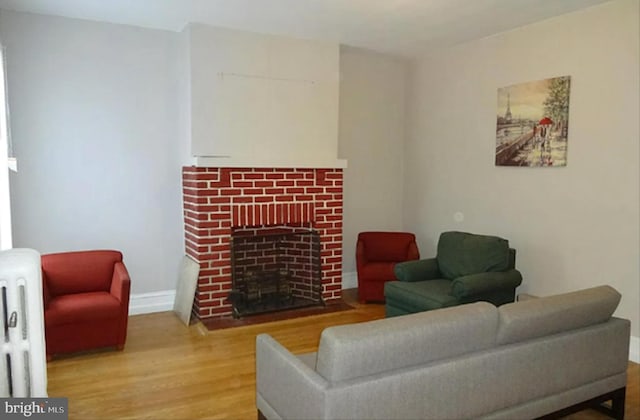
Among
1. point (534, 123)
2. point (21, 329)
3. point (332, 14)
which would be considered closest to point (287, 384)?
point (21, 329)

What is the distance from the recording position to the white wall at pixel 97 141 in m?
4.08

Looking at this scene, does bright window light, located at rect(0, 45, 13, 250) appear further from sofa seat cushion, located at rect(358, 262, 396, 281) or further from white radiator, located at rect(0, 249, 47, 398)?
sofa seat cushion, located at rect(358, 262, 396, 281)

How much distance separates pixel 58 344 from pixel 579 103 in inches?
173

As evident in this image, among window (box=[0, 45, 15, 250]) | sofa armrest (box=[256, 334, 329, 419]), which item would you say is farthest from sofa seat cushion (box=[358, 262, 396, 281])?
window (box=[0, 45, 15, 250])

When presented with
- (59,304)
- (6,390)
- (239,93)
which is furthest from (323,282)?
(6,390)

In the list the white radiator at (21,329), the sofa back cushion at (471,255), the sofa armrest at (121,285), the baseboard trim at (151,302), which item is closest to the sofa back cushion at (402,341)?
the white radiator at (21,329)

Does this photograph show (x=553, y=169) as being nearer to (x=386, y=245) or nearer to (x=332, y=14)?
(x=386, y=245)

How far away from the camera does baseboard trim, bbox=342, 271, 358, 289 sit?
5602mm

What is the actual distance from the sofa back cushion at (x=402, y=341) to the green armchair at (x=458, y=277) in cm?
150

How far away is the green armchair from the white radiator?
2.60m

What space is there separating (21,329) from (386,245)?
3.59 m

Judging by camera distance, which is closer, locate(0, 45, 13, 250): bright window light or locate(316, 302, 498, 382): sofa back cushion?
Result: locate(316, 302, 498, 382): sofa back cushion

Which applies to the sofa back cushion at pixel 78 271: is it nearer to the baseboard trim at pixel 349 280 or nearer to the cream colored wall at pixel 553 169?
the baseboard trim at pixel 349 280

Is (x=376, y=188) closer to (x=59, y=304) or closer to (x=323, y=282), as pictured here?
(x=323, y=282)
